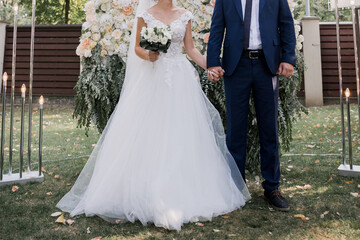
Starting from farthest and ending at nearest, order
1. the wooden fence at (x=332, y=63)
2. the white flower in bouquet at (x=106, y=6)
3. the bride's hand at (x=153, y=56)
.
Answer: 1. the wooden fence at (x=332, y=63)
2. the white flower in bouquet at (x=106, y=6)
3. the bride's hand at (x=153, y=56)

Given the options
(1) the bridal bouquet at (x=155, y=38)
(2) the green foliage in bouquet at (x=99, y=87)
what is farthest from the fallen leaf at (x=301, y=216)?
(2) the green foliage in bouquet at (x=99, y=87)

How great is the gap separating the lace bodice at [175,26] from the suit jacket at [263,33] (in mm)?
334

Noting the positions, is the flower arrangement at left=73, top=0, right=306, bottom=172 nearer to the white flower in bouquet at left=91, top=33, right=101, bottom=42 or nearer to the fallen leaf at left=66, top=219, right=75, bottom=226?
the white flower in bouquet at left=91, top=33, right=101, bottom=42

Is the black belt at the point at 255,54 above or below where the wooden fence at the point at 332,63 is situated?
below

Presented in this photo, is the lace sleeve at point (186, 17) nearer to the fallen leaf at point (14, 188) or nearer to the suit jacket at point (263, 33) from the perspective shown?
the suit jacket at point (263, 33)

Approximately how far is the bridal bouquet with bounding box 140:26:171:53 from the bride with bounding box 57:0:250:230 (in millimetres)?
225

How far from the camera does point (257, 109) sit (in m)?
3.11

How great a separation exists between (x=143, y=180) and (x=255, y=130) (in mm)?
1571

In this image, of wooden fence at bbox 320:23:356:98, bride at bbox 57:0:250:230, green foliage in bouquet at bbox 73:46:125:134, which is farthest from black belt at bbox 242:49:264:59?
wooden fence at bbox 320:23:356:98

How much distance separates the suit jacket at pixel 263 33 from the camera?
2.95 m

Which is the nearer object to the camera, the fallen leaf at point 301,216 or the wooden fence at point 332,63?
the fallen leaf at point 301,216

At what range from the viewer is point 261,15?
2955 mm

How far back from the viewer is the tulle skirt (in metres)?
2.71

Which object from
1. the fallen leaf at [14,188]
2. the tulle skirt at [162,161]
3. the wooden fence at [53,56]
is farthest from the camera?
the wooden fence at [53,56]
